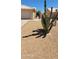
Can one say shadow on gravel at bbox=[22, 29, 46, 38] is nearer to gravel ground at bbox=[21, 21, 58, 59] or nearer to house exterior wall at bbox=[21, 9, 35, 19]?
gravel ground at bbox=[21, 21, 58, 59]

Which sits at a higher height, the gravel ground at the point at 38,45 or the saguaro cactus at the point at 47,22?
the saguaro cactus at the point at 47,22

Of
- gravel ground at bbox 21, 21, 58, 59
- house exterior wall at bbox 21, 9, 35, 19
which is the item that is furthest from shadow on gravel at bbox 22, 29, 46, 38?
house exterior wall at bbox 21, 9, 35, 19

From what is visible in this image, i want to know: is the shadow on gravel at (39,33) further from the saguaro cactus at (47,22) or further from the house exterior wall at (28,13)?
the house exterior wall at (28,13)

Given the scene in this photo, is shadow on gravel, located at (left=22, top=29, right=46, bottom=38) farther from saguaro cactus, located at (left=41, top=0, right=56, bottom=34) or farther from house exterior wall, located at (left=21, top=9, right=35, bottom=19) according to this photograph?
house exterior wall, located at (left=21, top=9, right=35, bottom=19)

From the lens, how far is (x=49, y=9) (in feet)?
5.01

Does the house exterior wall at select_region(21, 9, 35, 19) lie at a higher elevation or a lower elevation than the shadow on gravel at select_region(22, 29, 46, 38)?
higher

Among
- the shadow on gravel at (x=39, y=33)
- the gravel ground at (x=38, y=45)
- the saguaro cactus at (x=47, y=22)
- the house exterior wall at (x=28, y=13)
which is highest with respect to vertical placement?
the house exterior wall at (x=28, y=13)

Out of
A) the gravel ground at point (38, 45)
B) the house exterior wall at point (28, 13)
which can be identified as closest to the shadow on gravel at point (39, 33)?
the gravel ground at point (38, 45)

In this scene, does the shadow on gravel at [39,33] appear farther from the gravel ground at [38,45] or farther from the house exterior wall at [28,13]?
the house exterior wall at [28,13]

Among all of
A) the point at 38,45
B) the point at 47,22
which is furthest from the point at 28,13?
the point at 38,45

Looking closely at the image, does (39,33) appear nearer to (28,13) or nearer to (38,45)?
(38,45)

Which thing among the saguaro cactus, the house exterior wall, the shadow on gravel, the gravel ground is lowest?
the gravel ground
